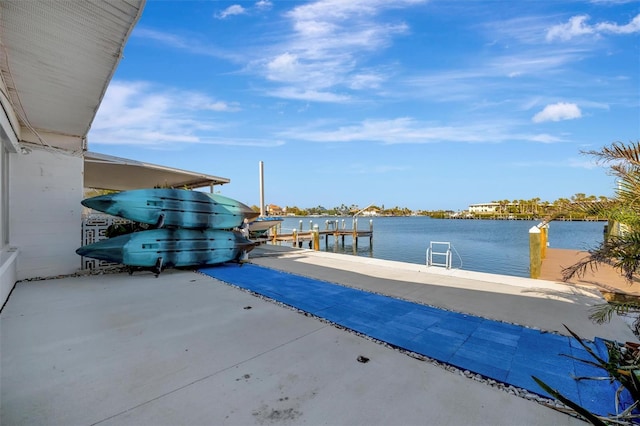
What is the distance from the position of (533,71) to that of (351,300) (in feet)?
25.4

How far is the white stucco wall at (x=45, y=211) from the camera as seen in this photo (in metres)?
5.20

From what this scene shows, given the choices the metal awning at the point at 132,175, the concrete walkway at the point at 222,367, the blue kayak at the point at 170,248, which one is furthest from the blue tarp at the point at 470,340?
the metal awning at the point at 132,175

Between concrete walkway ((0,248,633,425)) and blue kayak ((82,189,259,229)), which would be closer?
concrete walkway ((0,248,633,425))

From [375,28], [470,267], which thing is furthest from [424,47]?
[470,267]

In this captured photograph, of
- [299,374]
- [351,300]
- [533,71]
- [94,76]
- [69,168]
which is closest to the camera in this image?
[299,374]

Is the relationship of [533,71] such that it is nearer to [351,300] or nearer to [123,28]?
[351,300]

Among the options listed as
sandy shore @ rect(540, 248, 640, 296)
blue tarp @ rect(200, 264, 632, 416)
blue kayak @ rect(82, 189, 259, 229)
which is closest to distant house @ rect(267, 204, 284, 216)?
blue kayak @ rect(82, 189, 259, 229)

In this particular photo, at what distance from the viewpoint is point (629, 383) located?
1827 millimetres

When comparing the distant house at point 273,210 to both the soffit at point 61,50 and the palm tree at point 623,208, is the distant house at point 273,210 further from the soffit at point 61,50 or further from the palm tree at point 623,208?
the palm tree at point 623,208

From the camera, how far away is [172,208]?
5.97 meters

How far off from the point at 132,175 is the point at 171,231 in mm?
3795

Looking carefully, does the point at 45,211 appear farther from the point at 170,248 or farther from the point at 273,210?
the point at 273,210

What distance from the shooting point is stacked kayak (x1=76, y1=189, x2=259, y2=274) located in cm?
539

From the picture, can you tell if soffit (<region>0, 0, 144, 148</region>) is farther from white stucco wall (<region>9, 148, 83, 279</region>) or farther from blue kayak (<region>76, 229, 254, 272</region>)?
blue kayak (<region>76, 229, 254, 272</region>)
